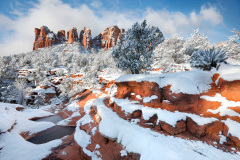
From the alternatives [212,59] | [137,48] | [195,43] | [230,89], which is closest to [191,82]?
[230,89]

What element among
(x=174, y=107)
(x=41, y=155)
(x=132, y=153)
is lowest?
(x=41, y=155)

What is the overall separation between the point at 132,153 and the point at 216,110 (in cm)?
494

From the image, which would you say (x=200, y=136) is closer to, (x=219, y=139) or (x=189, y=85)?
(x=219, y=139)

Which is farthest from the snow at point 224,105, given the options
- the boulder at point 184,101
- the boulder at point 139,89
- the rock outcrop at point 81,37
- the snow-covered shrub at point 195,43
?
the rock outcrop at point 81,37

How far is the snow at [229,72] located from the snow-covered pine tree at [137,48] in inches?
285

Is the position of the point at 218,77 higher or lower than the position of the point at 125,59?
lower

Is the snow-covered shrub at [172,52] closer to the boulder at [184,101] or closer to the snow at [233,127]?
the boulder at [184,101]

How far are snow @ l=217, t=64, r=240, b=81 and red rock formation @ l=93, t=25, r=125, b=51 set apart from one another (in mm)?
123768

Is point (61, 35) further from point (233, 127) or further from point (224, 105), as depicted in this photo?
point (233, 127)

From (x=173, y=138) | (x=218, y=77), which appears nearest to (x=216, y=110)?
(x=218, y=77)

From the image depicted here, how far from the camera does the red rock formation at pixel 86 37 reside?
11561 cm

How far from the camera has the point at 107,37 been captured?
416 feet

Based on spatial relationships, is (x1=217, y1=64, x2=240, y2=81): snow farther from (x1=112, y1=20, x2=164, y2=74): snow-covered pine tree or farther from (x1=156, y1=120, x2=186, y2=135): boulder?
(x1=112, y1=20, x2=164, y2=74): snow-covered pine tree

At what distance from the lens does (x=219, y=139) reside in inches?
174
